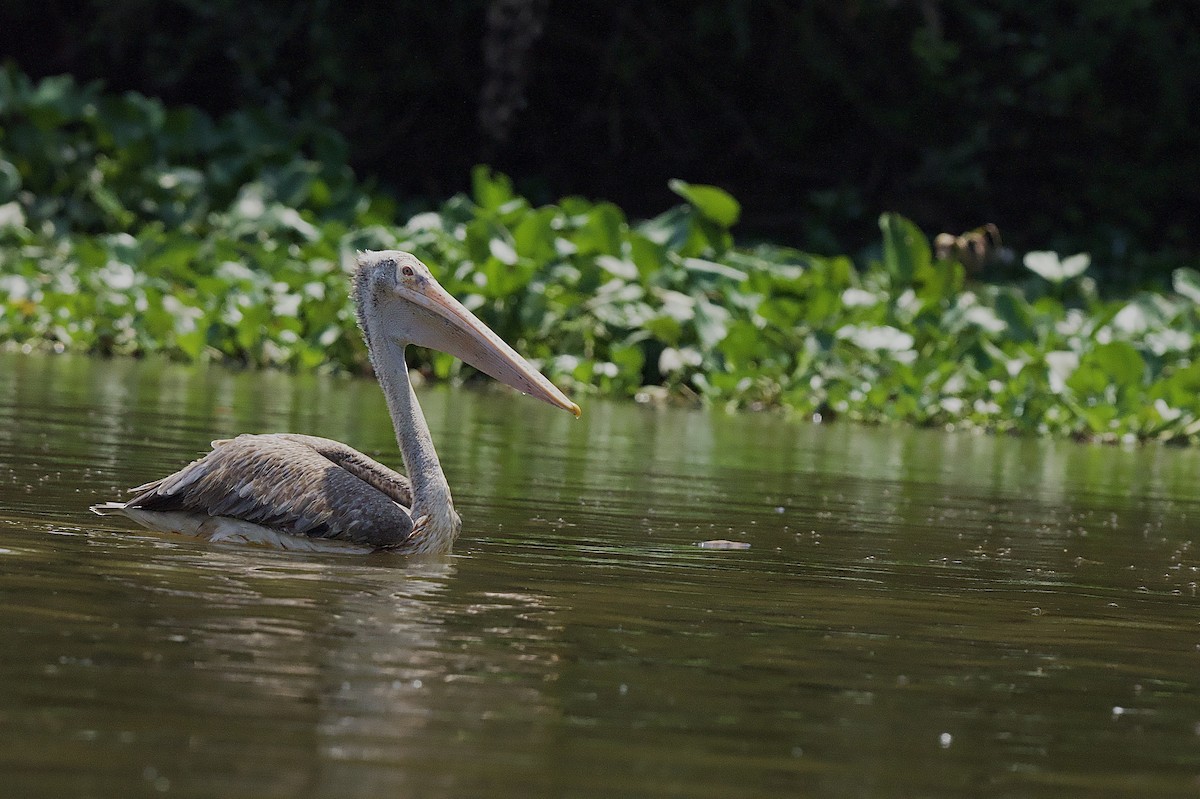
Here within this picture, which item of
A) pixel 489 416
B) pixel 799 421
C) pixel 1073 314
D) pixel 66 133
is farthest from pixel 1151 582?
pixel 66 133

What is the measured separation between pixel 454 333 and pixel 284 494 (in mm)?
928

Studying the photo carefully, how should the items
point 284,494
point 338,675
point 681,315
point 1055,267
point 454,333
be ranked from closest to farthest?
point 338,675 < point 284,494 < point 454,333 < point 681,315 < point 1055,267

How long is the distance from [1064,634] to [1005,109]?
57.3ft

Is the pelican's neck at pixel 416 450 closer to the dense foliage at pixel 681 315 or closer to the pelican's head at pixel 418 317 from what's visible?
the pelican's head at pixel 418 317

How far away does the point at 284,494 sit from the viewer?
6.34m

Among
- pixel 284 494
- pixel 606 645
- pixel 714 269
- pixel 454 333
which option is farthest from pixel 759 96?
pixel 606 645

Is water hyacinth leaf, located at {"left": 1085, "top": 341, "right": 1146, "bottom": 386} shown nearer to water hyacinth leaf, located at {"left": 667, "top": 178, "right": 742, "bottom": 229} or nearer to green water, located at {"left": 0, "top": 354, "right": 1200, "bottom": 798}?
water hyacinth leaf, located at {"left": 667, "top": 178, "right": 742, "bottom": 229}

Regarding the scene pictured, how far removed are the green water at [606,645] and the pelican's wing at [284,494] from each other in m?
0.11

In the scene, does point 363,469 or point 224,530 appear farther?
point 363,469

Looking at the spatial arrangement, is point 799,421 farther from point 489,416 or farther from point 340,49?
point 340,49

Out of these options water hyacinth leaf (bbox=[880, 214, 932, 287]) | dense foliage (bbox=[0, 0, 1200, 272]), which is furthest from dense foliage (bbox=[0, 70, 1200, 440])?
dense foliage (bbox=[0, 0, 1200, 272])

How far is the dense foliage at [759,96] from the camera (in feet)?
69.1

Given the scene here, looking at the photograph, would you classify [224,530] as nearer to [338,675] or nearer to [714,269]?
[338,675]

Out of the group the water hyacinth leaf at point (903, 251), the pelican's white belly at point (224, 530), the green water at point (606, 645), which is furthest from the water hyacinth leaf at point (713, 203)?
the pelican's white belly at point (224, 530)
